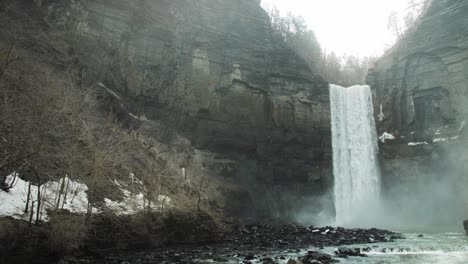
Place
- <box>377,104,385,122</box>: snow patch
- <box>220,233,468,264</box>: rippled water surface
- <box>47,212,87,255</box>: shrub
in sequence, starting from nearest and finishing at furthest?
<box>47,212,87,255</box>: shrub → <box>220,233,468,264</box>: rippled water surface → <box>377,104,385,122</box>: snow patch

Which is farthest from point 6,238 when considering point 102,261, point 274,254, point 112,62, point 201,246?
point 112,62

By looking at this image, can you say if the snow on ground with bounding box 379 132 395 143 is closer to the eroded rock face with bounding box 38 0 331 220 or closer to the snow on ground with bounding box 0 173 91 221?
the eroded rock face with bounding box 38 0 331 220

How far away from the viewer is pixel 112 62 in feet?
114

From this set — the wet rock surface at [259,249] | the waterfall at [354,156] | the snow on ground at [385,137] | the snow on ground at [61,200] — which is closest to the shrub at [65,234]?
the wet rock surface at [259,249]

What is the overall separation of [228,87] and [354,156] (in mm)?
16062

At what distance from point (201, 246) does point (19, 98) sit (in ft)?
43.9

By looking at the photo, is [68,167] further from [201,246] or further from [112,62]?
[112,62]

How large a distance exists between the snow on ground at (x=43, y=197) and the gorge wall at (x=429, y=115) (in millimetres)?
32344

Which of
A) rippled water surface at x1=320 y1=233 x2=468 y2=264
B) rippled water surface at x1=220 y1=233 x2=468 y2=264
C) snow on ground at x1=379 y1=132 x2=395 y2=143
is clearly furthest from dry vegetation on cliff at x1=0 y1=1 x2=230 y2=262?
snow on ground at x1=379 y1=132 x2=395 y2=143

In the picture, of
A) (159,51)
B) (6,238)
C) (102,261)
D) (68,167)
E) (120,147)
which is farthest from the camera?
(159,51)

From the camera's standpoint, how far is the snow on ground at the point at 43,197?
14.7m

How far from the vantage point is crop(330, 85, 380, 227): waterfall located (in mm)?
39781

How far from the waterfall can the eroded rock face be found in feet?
4.61

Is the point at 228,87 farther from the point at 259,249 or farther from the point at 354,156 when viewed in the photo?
the point at 259,249
